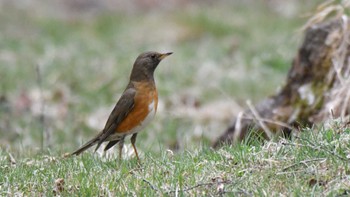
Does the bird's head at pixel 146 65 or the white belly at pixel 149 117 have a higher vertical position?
the bird's head at pixel 146 65

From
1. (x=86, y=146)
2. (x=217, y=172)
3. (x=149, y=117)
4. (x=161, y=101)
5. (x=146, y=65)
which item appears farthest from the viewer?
(x=161, y=101)

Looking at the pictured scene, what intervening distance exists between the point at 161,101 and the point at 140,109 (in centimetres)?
520

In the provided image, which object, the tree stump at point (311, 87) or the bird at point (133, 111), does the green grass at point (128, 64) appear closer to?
the tree stump at point (311, 87)

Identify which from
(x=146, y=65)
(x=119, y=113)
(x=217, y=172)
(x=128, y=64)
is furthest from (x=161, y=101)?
(x=217, y=172)

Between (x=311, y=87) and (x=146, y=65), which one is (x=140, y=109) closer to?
(x=146, y=65)

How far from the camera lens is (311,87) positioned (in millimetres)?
8938

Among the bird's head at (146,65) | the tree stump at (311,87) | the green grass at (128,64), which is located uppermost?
the bird's head at (146,65)

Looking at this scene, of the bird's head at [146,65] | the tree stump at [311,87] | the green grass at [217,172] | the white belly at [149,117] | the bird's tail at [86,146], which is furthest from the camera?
the tree stump at [311,87]

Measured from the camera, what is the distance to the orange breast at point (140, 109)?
7086mm

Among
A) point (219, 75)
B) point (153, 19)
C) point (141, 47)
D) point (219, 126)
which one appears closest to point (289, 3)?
point (153, 19)

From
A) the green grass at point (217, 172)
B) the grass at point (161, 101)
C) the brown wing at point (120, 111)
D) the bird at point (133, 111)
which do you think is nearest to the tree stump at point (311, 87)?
the grass at point (161, 101)

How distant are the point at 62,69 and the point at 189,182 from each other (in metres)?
8.00

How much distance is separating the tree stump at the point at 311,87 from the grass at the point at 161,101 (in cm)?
67

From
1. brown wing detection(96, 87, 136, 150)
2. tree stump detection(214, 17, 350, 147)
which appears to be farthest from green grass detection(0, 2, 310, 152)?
brown wing detection(96, 87, 136, 150)
